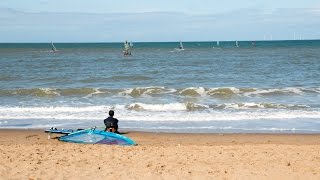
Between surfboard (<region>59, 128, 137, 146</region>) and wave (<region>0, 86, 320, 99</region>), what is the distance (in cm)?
1195

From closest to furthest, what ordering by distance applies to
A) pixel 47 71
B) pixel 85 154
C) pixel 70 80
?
pixel 85 154 → pixel 70 80 → pixel 47 71

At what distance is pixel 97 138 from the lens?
11820mm

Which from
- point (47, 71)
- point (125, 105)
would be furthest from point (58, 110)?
point (47, 71)

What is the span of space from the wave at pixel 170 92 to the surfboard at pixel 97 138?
11948 mm

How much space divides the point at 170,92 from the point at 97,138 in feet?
43.6

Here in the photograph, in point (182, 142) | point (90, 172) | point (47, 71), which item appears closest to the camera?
point (90, 172)

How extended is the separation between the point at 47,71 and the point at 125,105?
19.5 metres

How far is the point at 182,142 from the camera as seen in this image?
1257cm

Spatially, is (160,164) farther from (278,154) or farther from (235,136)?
(235,136)

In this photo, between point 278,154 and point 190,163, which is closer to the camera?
point 190,163

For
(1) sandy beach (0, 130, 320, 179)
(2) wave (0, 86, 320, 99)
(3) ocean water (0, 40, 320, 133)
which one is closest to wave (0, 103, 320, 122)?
(3) ocean water (0, 40, 320, 133)

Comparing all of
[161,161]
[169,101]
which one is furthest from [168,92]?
[161,161]

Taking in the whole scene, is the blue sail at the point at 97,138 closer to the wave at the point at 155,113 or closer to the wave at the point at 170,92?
the wave at the point at 155,113

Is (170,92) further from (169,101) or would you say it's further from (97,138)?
(97,138)
